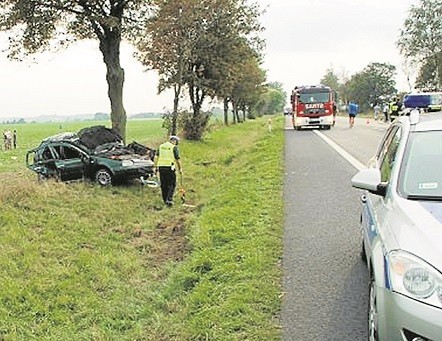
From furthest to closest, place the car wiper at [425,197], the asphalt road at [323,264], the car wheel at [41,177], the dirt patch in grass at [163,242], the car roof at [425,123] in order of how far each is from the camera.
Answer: the car wheel at [41,177]
the dirt patch in grass at [163,242]
the car roof at [425,123]
the asphalt road at [323,264]
the car wiper at [425,197]

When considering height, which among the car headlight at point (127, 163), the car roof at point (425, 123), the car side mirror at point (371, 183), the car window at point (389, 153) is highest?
the car roof at point (425, 123)

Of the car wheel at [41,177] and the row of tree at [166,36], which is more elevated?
the row of tree at [166,36]

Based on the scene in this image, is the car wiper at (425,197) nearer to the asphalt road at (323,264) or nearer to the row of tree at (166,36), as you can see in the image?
the asphalt road at (323,264)

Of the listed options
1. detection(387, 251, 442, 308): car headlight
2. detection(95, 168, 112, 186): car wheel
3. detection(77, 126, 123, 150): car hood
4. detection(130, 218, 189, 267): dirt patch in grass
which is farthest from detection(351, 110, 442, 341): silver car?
detection(77, 126, 123, 150): car hood

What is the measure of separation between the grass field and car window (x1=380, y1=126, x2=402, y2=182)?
162 cm

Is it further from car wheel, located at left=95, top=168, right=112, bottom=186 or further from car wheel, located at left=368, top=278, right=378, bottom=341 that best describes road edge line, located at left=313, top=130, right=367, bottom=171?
car wheel, located at left=368, top=278, right=378, bottom=341

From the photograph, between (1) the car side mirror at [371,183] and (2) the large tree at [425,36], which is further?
(2) the large tree at [425,36]

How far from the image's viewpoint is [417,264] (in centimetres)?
337

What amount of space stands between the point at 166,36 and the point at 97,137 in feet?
34.4

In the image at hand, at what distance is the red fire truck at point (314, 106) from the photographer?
36.3m

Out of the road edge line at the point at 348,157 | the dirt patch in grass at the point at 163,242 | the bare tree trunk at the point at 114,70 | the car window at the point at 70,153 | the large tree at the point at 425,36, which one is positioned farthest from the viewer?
the large tree at the point at 425,36

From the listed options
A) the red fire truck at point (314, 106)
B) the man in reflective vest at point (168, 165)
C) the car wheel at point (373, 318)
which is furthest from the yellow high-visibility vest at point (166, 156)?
the red fire truck at point (314, 106)

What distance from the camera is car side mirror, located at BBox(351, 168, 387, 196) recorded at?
15.3ft

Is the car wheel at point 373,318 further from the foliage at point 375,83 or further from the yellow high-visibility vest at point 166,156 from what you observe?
the foliage at point 375,83
